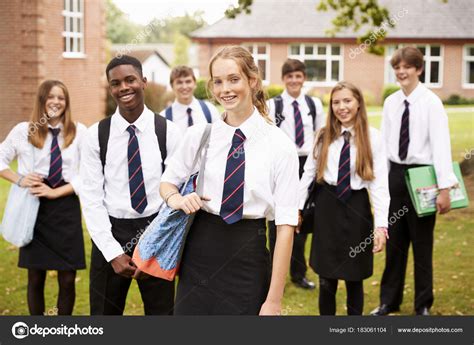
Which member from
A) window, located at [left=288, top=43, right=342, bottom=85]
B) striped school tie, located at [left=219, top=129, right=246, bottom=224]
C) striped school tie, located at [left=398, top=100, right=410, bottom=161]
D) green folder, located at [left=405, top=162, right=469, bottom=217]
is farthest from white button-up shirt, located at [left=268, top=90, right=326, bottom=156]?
window, located at [left=288, top=43, right=342, bottom=85]

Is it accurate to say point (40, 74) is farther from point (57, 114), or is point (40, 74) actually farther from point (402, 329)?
point (402, 329)

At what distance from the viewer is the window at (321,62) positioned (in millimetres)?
8417

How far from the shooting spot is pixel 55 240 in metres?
3.55

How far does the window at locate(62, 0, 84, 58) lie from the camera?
20.5ft

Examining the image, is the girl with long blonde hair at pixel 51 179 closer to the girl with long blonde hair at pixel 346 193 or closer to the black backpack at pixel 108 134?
the black backpack at pixel 108 134

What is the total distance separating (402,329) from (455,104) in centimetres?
235

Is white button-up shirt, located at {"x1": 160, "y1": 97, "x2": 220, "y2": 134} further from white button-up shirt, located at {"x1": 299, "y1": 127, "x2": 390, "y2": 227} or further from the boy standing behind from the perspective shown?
white button-up shirt, located at {"x1": 299, "y1": 127, "x2": 390, "y2": 227}

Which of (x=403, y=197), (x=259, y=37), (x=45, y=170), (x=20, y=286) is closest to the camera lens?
(x=45, y=170)

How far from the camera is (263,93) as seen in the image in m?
2.43

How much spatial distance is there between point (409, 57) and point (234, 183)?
6.31 feet

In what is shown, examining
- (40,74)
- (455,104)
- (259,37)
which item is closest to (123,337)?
(455,104)

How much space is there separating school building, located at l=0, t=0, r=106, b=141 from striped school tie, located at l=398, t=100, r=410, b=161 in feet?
11.3

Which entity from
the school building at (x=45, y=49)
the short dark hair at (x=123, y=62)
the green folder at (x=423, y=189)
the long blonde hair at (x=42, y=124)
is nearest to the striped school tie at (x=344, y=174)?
the green folder at (x=423, y=189)

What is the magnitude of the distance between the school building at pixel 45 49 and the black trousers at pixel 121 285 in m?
3.11
